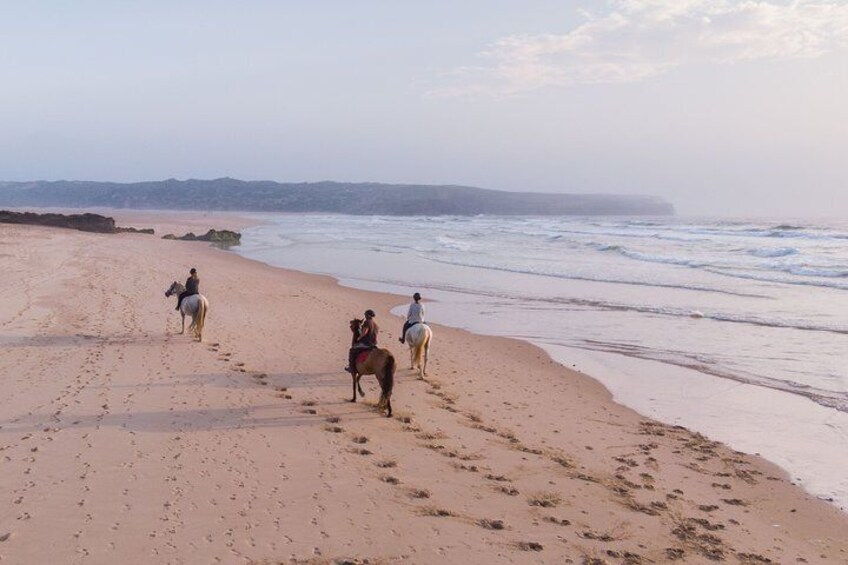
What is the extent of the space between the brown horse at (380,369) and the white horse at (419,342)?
6.32ft

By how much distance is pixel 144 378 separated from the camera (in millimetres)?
10180

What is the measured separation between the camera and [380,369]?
9.23 meters

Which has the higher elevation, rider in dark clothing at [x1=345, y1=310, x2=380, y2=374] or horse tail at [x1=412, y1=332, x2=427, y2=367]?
rider in dark clothing at [x1=345, y1=310, x2=380, y2=374]

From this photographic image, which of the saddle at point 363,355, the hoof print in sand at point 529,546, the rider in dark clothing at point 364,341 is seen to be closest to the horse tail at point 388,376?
the saddle at point 363,355

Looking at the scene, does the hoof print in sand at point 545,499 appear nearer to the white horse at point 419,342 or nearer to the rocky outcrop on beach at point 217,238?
the white horse at point 419,342

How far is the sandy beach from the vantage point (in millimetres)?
5633

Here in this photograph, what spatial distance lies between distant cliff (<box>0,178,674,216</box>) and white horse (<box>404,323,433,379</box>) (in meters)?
141

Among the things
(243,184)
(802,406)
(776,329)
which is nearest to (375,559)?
(802,406)

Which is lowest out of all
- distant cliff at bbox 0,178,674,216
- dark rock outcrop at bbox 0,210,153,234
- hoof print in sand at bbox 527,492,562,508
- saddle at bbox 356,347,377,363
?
hoof print in sand at bbox 527,492,562,508

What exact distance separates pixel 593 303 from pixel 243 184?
178205mm

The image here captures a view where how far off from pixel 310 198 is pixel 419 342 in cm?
16474

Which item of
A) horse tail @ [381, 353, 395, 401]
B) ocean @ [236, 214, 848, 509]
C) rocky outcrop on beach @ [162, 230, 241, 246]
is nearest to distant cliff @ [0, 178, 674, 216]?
rocky outcrop on beach @ [162, 230, 241, 246]

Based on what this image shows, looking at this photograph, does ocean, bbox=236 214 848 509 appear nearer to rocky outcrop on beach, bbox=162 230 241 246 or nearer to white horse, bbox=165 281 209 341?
white horse, bbox=165 281 209 341

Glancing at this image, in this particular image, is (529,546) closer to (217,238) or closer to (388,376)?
(388,376)
